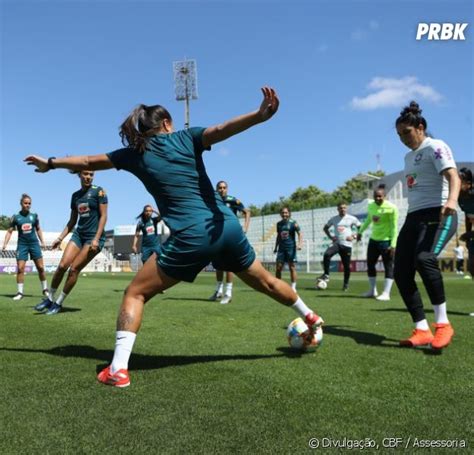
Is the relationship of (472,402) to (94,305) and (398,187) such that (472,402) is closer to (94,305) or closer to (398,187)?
(94,305)

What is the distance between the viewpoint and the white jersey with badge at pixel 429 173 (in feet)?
13.9

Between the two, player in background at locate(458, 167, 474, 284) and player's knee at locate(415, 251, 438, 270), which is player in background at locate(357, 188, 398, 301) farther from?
player's knee at locate(415, 251, 438, 270)

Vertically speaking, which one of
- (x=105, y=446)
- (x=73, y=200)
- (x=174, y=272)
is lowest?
(x=105, y=446)

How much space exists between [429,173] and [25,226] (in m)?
9.36

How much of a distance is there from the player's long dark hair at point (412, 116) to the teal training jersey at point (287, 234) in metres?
7.67

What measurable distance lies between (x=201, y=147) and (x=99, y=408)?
1.87m

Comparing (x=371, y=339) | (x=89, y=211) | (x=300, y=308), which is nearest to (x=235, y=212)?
(x=89, y=211)

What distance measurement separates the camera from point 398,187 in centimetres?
6028

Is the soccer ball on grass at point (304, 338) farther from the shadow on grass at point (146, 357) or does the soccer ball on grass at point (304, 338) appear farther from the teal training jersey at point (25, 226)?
the teal training jersey at point (25, 226)

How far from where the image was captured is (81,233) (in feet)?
24.6

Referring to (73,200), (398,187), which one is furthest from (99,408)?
(398,187)

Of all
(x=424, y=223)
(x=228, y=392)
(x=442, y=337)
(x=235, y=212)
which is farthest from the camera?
(x=235, y=212)

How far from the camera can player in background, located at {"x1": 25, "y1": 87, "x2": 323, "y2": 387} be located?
3428 millimetres

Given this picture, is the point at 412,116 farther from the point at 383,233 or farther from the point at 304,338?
the point at 383,233
